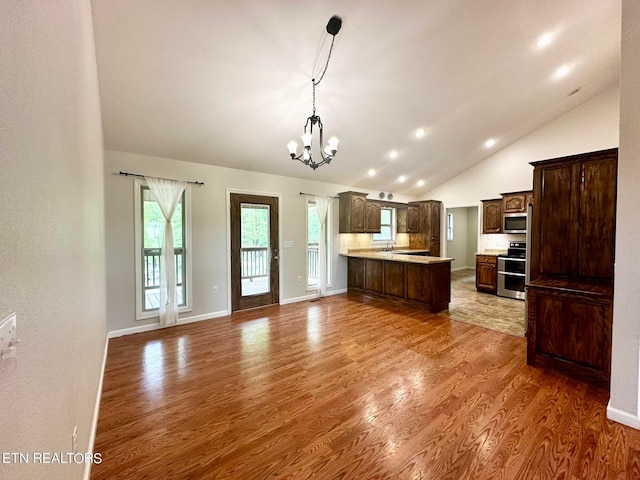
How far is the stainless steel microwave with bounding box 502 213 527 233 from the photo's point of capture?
599cm

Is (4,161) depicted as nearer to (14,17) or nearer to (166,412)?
(14,17)

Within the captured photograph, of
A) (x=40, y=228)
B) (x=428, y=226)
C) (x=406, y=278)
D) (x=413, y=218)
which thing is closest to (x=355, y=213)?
(x=406, y=278)

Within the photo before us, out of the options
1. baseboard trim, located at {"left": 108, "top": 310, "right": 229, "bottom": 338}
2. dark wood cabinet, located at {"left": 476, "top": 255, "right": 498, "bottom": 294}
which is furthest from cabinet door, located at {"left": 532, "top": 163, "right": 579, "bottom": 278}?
baseboard trim, located at {"left": 108, "top": 310, "right": 229, "bottom": 338}

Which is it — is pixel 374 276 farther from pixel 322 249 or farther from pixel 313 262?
pixel 313 262

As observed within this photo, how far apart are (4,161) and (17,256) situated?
0.23 m

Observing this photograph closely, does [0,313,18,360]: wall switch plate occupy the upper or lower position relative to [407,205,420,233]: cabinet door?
lower

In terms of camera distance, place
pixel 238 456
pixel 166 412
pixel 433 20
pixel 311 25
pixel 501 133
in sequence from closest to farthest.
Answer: pixel 238 456, pixel 166 412, pixel 311 25, pixel 433 20, pixel 501 133

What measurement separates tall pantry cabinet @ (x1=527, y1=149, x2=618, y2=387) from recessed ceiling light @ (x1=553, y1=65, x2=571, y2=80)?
234 cm

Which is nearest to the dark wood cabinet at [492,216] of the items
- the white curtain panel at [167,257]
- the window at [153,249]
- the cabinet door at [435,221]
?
the cabinet door at [435,221]

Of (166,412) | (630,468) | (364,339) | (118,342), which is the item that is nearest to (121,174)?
(118,342)

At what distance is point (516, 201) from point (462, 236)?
3.72 metres

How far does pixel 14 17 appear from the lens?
2.15 ft

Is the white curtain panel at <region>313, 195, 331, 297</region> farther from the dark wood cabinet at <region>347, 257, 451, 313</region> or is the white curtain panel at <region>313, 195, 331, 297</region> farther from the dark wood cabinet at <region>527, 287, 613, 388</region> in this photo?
the dark wood cabinet at <region>527, 287, 613, 388</region>

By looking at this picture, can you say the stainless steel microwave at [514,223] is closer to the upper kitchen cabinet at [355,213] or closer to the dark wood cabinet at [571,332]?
the upper kitchen cabinet at [355,213]
